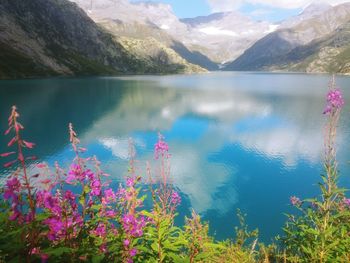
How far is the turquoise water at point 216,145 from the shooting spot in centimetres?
2627

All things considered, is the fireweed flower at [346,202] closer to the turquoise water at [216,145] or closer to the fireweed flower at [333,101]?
the fireweed flower at [333,101]

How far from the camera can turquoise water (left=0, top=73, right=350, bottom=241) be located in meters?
26.3

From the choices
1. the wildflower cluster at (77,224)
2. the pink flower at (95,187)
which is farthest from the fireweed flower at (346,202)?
the pink flower at (95,187)

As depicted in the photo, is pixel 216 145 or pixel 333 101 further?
pixel 216 145

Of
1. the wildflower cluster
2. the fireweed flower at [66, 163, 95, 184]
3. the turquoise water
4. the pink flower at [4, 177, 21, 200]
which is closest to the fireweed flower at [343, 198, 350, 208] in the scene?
the wildflower cluster

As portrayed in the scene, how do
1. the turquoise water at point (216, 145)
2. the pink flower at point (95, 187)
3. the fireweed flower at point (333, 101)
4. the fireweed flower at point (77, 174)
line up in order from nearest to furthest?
the fireweed flower at point (77, 174) < the pink flower at point (95, 187) < the fireweed flower at point (333, 101) < the turquoise water at point (216, 145)

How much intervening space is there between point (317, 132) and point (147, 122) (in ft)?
101

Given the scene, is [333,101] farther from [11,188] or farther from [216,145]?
[216,145]

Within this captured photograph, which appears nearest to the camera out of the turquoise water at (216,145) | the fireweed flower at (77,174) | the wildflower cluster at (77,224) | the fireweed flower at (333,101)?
the wildflower cluster at (77,224)

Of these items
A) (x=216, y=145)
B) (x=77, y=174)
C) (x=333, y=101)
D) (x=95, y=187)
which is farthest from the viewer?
(x=216, y=145)

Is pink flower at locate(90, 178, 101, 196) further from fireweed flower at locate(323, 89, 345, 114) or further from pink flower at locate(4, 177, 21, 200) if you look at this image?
fireweed flower at locate(323, 89, 345, 114)

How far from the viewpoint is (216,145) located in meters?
45.1

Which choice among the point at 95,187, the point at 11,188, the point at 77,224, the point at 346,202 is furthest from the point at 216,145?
the point at 11,188

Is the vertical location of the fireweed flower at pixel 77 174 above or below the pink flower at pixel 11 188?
below
